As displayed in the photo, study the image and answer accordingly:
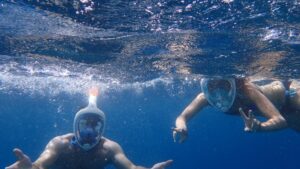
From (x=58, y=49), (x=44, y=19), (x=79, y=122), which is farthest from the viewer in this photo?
(x=58, y=49)

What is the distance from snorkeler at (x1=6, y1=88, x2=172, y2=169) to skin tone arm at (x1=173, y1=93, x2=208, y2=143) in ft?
2.45

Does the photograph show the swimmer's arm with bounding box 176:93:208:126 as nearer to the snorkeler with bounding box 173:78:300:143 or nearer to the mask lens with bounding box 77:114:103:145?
the snorkeler with bounding box 173:78:300:143

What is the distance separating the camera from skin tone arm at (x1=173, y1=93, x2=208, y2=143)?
7.84 m

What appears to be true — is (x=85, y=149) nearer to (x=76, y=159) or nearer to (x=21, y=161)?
(x=76, y=159)

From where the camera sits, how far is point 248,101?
8430 millimetres

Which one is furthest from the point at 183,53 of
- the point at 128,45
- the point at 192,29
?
the point at 192,29

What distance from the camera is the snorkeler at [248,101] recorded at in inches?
290

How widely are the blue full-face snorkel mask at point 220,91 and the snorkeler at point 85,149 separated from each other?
7.22 ft

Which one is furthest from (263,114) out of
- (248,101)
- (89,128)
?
(89,128)

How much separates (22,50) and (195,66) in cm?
934

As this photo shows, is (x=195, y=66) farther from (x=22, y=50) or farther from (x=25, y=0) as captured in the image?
(x=25, y=0)

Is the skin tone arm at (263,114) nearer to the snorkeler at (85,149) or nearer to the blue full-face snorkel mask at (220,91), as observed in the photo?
the blue full-face snorkel mask at (220,91)

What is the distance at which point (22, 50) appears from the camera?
1599 cm

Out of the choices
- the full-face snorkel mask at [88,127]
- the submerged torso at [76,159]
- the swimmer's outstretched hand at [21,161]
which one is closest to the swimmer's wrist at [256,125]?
the full-face snorkel mask at [88,127]
